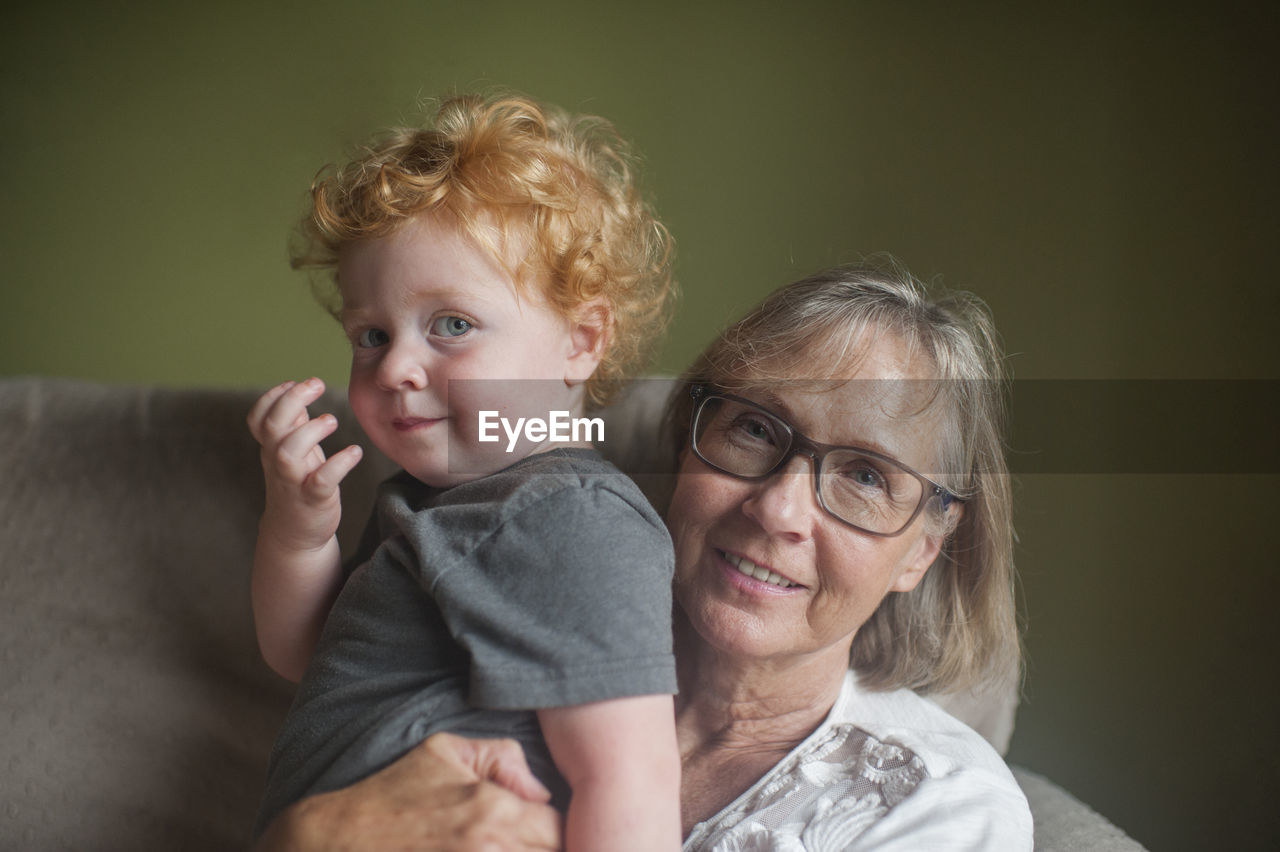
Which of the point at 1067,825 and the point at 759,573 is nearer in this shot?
the point at 759,573

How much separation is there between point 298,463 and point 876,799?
70 cm

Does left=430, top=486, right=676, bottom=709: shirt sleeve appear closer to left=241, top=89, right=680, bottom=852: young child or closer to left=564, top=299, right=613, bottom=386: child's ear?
left=241, top=89, right=680, bottom=852: young child

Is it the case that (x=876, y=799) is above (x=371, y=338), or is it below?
below

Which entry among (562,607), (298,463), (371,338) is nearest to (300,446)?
(298,463)

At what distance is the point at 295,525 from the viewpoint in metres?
1.03

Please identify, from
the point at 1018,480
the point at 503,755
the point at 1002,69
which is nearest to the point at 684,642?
the point at 503,755

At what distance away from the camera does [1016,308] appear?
1.37 m

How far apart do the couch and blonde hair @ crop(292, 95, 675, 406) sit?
1.08ft

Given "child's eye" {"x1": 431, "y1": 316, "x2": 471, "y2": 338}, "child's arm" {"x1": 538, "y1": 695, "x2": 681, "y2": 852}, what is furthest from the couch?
"child's arm" {"x1": 538, "y1": 695, "x2": 681, "y2": 852}

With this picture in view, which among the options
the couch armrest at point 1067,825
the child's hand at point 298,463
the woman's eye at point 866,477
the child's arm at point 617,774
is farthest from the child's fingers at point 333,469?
the couch armrest at point 1067,825

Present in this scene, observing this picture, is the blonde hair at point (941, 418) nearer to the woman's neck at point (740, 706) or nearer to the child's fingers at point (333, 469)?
the woman's neck at point (740, 706)

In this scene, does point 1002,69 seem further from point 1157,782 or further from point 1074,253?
point 1157,782

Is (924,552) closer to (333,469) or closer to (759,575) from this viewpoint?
(759,575)

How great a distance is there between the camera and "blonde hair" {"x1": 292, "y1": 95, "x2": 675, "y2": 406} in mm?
932
